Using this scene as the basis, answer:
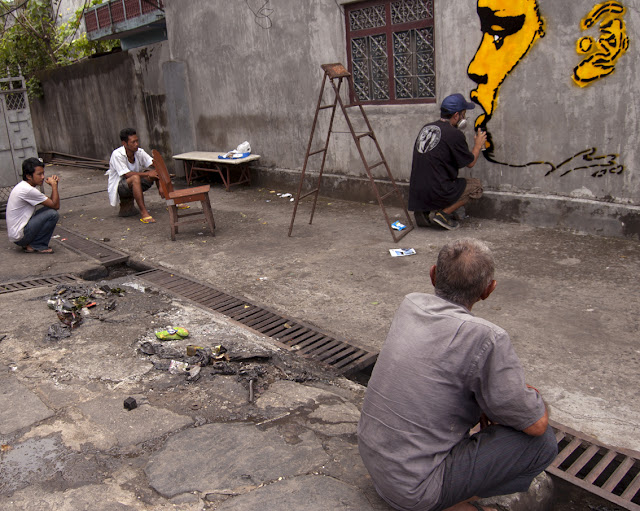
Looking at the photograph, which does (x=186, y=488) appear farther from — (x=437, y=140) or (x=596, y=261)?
(x=437, y=140)

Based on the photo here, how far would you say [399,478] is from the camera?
2.16m

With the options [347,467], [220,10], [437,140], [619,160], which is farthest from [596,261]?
[220,10]

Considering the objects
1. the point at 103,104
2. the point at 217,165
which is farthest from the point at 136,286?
the point at 103,104

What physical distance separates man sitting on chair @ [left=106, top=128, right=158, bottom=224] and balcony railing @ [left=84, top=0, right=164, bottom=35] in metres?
4.94

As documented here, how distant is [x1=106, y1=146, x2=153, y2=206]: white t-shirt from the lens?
8367 millimetres

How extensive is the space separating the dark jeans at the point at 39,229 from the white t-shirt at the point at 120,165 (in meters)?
1.72

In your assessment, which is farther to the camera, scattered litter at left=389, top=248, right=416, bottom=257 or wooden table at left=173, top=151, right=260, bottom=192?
wooden table at left=173, top=151, right=260, bottom=192

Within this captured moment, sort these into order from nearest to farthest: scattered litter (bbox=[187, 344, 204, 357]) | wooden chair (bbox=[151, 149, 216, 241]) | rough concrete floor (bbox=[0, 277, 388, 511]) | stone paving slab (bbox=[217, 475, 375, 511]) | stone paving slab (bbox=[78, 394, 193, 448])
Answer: stone paving slab (bbox=[217, 475, 375, 511]), rough concrete floor (bbox=[0, 277, 388, 511]), stone paving slab (bbox=[78, 394, 193, 448]), scattered litter (bbox=[187, 344, 204, 357]), wooden chair (bbox=[151, 149, 216, 241])

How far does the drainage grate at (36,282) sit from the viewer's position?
18.2 ft

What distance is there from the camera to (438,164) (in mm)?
6504

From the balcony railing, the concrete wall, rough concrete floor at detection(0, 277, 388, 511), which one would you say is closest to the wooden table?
the concrete wall

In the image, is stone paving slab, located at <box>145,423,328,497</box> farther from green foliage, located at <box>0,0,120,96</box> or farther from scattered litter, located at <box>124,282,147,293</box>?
green foliage, located at <box>0,0,120,96</box>

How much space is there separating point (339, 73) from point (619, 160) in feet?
9.56

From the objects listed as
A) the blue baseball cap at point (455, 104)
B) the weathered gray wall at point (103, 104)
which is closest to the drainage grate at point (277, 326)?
the blue baseball cap at point (455, 104)
